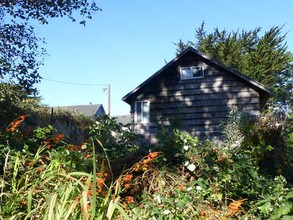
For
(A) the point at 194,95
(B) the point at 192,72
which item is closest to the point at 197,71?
(B) the point at 192,72

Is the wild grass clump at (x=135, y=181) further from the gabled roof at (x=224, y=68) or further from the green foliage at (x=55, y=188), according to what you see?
the gabled roof at (x=224, y=68)

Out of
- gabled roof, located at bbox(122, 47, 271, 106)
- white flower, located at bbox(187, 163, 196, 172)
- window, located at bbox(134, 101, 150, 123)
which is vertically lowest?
white flower, located at bbox(187, 163, 196, 172)

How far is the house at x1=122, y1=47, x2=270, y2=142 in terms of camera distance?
1691 cm

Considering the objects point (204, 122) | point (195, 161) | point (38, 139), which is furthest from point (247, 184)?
point (204, 122)

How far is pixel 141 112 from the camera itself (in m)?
18.0

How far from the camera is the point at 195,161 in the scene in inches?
171

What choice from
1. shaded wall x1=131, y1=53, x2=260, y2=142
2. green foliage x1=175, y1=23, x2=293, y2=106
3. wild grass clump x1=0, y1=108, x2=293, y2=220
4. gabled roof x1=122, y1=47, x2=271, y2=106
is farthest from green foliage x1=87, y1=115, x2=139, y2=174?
green foliage x1=175, y1=23, x2=293, y2=106

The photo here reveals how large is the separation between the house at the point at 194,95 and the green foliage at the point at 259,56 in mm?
13429

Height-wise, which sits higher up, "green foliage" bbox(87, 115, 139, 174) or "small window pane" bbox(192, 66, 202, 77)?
→ "small window pane" bbox(192, 66, 202, 77)

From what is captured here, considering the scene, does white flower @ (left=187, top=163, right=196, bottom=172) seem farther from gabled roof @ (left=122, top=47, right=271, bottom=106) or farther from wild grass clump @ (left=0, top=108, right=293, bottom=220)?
gabled roof @ (left=122, top=47, right=271, bottom=106)

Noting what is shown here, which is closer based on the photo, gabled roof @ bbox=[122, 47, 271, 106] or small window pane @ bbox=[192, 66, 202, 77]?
gabled roof @ bbox=[122, 47, 271, 106]

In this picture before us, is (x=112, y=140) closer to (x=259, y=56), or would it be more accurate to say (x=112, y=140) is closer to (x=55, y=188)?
(x=55, y=188)

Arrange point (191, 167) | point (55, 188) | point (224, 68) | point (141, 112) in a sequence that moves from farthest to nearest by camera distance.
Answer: point (141, 112)
point (224, 68)
point (191, 167)
point (55, 188)

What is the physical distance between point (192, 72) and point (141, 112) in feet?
9.93
